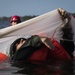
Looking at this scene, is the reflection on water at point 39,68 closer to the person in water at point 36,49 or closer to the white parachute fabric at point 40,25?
the person in water at point 36,49

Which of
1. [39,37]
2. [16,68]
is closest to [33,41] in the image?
[39,37]

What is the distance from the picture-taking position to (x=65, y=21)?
12.5 meters

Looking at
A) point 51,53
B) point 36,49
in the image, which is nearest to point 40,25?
point 36,49

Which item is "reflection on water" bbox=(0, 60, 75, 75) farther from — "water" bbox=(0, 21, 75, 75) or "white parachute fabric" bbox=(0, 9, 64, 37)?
"white parachute fabric" bbox=(0, 9, 64, 37)

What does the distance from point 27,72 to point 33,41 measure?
136 centimetres

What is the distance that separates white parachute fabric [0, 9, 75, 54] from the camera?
12.0m

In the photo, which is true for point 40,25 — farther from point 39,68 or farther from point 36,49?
point 39,68

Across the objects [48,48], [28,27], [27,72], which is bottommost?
[27,72]

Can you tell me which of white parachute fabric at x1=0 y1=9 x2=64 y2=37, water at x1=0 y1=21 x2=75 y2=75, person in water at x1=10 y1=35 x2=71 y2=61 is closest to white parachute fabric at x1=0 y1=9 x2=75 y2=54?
white parachute fabric at x1=0 y1=9 x2=64 y2=37

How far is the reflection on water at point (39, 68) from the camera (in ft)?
35.3

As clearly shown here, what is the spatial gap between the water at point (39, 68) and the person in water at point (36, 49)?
19 centimetres

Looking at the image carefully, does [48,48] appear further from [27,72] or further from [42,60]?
→ [27,72]

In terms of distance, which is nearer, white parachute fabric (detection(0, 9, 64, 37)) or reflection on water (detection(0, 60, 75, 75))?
reflection on water (detection(0, 60, 75, 75))

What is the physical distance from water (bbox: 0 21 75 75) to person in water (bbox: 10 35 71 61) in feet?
0.61
